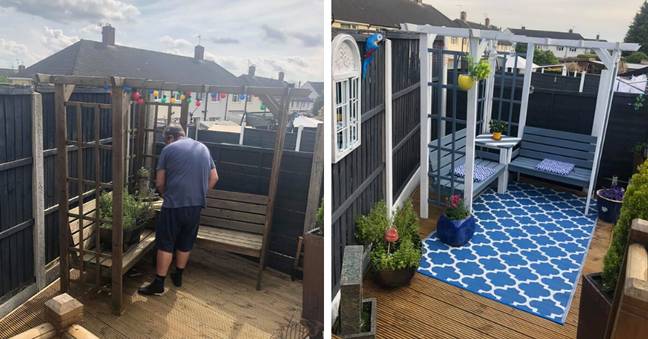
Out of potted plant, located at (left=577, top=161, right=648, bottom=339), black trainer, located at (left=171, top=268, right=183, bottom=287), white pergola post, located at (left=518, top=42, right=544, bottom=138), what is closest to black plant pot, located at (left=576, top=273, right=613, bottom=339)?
potted plant, located at (left=577, top=161, right=648, bottom=339)

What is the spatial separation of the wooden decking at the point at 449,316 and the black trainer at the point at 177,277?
1.09 meters

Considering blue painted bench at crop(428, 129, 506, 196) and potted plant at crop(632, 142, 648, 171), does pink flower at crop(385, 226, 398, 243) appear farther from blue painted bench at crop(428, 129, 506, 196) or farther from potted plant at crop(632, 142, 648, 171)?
potted plant at crop(632, 142, 648, 171)

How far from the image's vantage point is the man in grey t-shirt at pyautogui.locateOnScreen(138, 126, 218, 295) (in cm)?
86

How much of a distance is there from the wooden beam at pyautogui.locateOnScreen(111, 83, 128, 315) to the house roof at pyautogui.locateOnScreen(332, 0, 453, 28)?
0.81 meters

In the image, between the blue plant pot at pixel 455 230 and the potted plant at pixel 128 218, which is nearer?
the potted plant at pixel 128 218

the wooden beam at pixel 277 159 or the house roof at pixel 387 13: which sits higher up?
the house roof at pixel 387 13

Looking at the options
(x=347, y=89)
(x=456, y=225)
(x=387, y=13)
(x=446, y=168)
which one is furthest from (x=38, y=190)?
(x=446, y=168)

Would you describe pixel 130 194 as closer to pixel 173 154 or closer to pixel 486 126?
pixel 173 154

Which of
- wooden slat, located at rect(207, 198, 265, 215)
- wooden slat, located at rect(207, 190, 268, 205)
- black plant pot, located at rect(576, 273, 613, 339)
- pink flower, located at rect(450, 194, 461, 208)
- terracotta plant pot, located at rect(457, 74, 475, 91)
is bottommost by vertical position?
black plant pot, located at rect(576, 273, 613, 339)

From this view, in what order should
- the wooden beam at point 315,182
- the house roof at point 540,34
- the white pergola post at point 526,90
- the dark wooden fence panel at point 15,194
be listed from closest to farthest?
the dark wooden fence panel at point 15,194
the wooden beam at point 315,182
the house roof at point 540,34
the white pergola post at point 526,90

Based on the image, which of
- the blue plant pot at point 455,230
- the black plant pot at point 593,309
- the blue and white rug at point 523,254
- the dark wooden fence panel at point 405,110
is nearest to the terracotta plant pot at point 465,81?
the dark wooden fence panel at point 405,110

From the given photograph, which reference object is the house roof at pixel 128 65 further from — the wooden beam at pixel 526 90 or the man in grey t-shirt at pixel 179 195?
the wooden beam at pixel 526 90

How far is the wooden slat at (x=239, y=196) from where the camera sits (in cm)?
94

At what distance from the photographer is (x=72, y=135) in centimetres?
75
